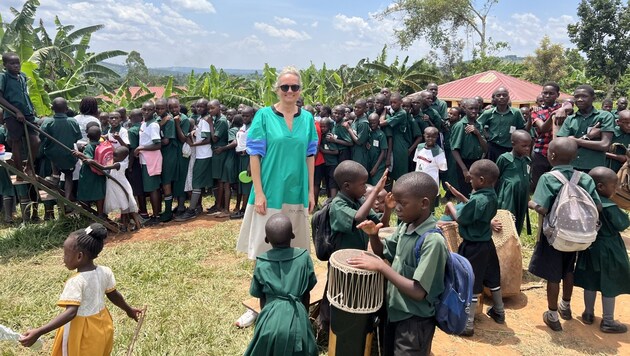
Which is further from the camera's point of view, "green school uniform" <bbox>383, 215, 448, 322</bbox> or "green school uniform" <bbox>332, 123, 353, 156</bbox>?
"green school uniform" <bbox>332, 123, 353, 156</bbox>

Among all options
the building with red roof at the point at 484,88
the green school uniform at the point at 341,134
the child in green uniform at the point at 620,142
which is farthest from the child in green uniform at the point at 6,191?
the building with red roof at the point at 484,88

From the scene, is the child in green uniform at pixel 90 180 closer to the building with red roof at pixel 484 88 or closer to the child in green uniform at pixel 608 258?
the child in green uniform at pixel 608 258

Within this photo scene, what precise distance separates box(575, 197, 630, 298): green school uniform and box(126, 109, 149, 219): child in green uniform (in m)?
6.01

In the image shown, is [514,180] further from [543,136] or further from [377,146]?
[377,146]

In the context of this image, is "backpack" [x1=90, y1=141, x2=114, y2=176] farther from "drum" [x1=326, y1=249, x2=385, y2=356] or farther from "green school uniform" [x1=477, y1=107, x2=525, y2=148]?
"green school uniform" [x1=477, y1=107, x2=525, y2=148]

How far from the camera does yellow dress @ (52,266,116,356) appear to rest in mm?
2514

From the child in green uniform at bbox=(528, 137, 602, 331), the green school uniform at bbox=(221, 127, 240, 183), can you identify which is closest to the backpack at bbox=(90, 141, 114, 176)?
the green school uniform at bbox=(221, 127, 240, 183)

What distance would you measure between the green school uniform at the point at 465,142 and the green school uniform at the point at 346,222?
3.38 m

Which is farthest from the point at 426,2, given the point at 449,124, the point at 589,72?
the point at 449,124

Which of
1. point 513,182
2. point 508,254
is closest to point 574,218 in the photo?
point 508,254

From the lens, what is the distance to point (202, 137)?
7.24 meters

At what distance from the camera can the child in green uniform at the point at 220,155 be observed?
7.30 m

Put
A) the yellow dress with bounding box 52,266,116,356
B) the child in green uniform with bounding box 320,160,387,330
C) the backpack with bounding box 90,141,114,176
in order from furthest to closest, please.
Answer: the backpack with bounding box 90,141,114,176 → the child in green uniform with bounding box 320,160,387,330 → the yellow dress with bounding box 52,266,116,356

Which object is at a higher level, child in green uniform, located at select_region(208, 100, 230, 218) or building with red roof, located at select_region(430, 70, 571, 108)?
building with red roof, located at select_region(430, 70, 571, 108)
